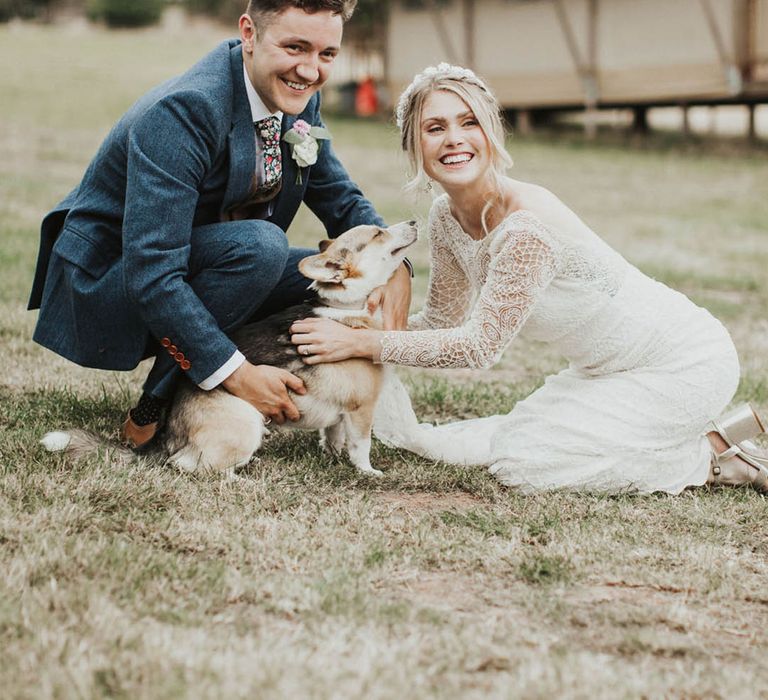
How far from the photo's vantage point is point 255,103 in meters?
A: 3.63

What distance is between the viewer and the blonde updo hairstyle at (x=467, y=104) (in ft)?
12.0

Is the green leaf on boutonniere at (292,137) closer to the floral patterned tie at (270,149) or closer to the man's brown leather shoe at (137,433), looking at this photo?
the floral patterned tie at (270,149)

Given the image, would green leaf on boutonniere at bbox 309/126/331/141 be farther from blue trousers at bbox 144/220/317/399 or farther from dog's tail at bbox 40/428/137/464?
dog's tail at bbox 40/428/137/464

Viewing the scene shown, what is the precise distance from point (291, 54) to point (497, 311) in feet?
3.89

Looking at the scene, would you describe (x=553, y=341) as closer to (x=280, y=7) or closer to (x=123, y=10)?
(x=280, y=7)

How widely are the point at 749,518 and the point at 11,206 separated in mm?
8913

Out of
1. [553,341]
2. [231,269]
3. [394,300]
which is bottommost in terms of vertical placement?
[553,341]

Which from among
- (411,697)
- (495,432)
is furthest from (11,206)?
(411,697)

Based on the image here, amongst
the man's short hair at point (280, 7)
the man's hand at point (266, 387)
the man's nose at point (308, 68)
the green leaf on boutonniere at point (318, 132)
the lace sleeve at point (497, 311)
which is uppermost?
the man's short hair at point (280, 7)

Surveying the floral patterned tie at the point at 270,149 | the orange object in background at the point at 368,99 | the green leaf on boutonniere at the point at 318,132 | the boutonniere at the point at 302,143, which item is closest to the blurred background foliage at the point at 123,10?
the orange object in background at the point at 368,99

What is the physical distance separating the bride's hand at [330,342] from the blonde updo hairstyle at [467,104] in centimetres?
61

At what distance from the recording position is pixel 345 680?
7.43 feet

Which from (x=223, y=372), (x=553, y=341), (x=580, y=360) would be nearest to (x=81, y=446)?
(x=223, y=372)

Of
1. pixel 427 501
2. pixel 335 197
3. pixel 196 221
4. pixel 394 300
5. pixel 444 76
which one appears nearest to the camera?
pixel 427 501
